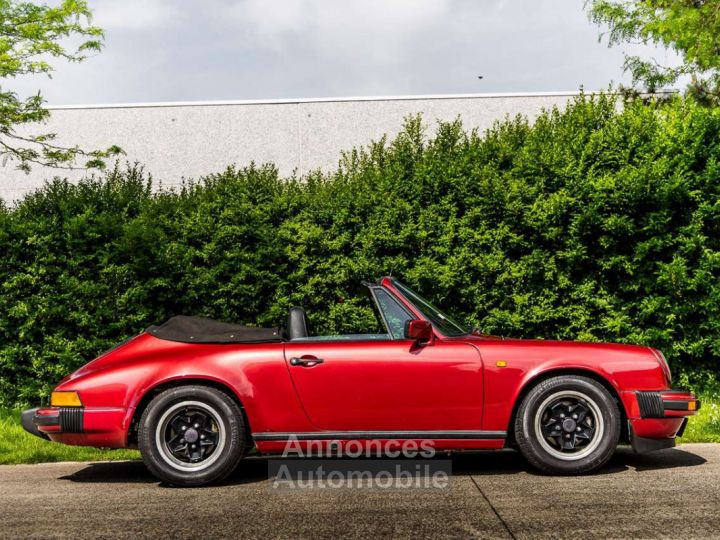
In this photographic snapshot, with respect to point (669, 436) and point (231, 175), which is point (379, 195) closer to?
point (231, 175)

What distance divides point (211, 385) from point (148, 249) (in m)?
4.01

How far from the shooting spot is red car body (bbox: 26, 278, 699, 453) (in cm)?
527

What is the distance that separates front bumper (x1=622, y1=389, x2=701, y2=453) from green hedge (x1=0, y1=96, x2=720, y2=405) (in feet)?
11.5

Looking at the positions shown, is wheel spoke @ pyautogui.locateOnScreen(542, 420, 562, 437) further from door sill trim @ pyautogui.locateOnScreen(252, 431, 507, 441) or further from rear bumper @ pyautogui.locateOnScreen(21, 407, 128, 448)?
Answer: rear bumper @ pyautogui.locateOnScreen(21, 407, 128, 448)

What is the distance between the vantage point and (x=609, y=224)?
28.5 ft

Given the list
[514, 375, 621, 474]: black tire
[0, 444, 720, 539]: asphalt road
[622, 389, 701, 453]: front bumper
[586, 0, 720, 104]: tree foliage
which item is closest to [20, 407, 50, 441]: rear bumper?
[0, 444, 720, 539]: asphalt road

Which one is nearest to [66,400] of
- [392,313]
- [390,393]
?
[390,393]

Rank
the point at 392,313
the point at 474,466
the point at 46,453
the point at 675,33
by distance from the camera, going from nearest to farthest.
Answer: the point at 392,313, the point at 474,466, the point at 46,453, the point at 675,33

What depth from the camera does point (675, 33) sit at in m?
15.8

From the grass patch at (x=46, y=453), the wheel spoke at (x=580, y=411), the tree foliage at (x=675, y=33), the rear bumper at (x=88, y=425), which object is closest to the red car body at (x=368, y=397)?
the rear bumper at (x=88, y=425)

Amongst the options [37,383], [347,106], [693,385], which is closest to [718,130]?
[693,385]

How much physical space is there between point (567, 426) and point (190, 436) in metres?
2.68

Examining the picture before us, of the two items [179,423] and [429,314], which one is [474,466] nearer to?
[429,314]

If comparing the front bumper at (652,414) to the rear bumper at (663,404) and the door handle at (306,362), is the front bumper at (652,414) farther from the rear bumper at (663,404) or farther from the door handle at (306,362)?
the door handle at (306,362)
